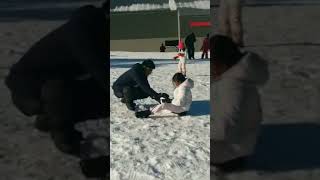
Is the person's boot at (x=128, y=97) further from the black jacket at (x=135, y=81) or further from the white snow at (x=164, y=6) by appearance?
the white snow at (x=164, y=6)

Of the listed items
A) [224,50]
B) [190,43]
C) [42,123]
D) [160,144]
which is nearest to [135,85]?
[190,43]

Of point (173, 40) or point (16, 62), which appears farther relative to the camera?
point (173, 40)

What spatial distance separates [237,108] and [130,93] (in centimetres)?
192

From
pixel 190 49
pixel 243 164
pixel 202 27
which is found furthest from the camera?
pixel 190 49

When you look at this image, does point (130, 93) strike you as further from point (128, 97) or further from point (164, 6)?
point (164, 6)

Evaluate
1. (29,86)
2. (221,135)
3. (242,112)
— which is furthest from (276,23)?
(29,86)

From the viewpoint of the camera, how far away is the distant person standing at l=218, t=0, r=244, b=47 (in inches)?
87.0

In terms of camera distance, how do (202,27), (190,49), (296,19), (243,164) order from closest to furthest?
(296,19) → (243,164) → (202,27) → (190,49)

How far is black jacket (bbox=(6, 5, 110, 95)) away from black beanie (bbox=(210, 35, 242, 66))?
0.49 metres

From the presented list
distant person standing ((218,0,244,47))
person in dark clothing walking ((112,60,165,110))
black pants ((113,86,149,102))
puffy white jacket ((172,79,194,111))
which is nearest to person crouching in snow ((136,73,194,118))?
puffy white jacket ((172,79,194,111))

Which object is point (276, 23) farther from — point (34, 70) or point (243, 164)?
point (34, 70)

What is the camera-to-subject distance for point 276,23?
235 centimetres

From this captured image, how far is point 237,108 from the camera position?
2320 millimetres

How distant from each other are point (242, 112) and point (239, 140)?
0.45ft
